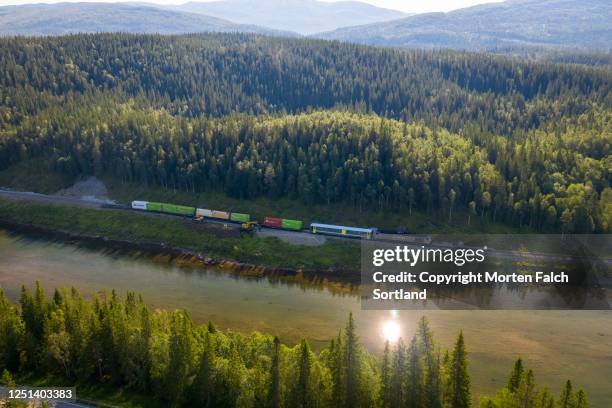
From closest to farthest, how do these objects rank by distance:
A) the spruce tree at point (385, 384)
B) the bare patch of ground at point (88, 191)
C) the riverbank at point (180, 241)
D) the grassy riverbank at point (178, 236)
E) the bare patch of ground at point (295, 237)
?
the spruce tree at point (385, 384)
the riverbank at point (180, 241)
the grassy riverbank at point (178, 236)
the bare patch of ground at point (295, 237)
the bare patch of ground at point (88, 191)

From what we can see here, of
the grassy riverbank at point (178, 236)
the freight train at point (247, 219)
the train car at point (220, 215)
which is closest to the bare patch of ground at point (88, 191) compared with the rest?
the grassy riverbank at point (178, 236)

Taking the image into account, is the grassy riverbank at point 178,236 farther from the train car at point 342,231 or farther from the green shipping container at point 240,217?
the green shipping container at point 240,217

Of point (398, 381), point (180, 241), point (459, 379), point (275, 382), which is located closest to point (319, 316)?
point (275, 382)

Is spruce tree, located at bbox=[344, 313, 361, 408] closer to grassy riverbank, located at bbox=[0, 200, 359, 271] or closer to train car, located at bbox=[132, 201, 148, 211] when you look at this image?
grassy riverbank, located at bbox=[0, 200, 359, 271]

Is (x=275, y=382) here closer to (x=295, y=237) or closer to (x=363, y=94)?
(x=295, y=237)

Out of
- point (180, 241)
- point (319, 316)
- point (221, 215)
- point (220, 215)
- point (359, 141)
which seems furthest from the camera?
point (359, 141)
